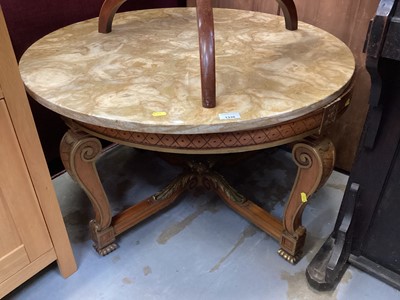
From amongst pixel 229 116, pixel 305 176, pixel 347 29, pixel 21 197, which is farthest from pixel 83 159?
pixel 347 29

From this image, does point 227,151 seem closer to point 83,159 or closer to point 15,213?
point 83,159

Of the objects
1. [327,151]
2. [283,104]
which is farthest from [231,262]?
[283,104]

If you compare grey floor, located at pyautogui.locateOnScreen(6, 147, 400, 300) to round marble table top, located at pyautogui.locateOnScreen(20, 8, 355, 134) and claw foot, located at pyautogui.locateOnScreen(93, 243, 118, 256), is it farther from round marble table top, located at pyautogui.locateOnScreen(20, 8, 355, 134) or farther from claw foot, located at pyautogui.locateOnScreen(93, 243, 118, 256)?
round marble table top, located at pyautogui.locateOnScreen(20, 8, 355, 134)

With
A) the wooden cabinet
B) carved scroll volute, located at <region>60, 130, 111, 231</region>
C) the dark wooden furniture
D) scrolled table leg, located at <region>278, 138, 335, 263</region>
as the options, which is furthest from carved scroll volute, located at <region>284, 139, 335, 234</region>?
the wooden cabinet

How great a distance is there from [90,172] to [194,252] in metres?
0.49

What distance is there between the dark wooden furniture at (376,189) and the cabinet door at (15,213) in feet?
2.84

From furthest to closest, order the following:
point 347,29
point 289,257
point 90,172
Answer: point 347,29 < point 289,257 < point 90,172

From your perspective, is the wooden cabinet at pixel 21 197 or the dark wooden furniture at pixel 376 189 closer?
the dark wooden furniture at pixel 376 189

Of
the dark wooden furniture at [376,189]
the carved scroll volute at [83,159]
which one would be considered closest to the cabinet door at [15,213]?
the carved scroll volute at [83,159]

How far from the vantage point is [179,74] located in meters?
1.08

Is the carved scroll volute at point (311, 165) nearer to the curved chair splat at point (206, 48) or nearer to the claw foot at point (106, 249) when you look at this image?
the curved chair splat at point (206, 48)

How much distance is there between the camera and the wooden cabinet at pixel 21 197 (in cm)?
90

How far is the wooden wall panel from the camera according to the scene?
1.42m

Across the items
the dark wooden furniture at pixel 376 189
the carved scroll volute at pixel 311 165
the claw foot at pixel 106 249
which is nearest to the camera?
the dark wooden furniture at pixel 376 189
